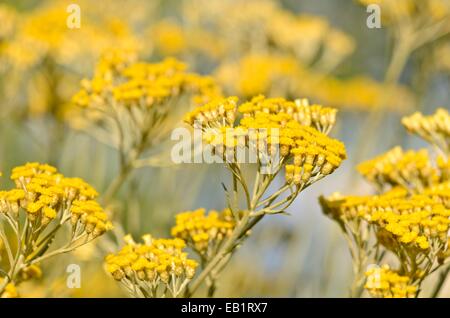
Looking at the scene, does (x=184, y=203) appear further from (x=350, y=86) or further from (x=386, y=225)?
(x=386, y=225)

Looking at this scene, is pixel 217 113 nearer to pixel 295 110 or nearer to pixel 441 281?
pixel 295 110

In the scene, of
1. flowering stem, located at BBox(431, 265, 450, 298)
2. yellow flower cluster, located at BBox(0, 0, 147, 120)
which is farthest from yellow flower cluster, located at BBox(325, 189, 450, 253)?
yellow flower cluster, located at BBox(0, 0, 147, 120)

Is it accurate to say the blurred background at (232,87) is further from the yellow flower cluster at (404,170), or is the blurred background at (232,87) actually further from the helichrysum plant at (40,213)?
the helichrysum plant at (40,213)

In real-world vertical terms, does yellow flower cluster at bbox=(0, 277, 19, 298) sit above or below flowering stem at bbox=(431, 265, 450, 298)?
above

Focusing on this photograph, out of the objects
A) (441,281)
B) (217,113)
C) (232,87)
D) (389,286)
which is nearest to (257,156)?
(217,113)

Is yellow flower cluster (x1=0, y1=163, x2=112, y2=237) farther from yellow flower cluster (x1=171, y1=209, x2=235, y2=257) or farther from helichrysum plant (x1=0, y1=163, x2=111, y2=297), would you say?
yellow flower cluster (x1=171, y1=209, x2=235, y2=257)

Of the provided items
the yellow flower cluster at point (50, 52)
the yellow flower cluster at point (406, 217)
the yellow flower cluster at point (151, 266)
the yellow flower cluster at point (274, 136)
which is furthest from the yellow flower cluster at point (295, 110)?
the yellow flower cluster at point (50, 52)

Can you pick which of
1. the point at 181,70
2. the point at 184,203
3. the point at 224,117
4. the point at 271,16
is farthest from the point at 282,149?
the point at 271,16
